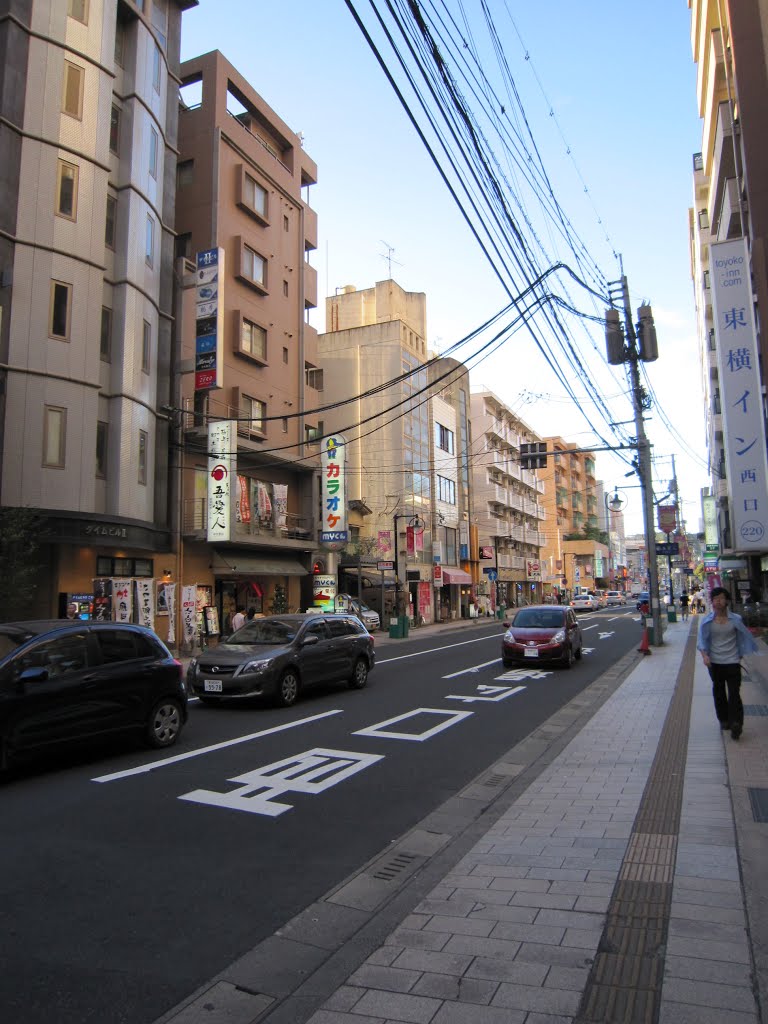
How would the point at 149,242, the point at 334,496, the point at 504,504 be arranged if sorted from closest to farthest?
the point at 149,242 < the point at 334,496 < the point at 504,504

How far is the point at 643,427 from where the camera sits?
2098cm

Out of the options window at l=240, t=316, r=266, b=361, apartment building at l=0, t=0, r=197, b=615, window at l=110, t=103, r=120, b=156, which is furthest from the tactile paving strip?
window at l=240, t=316, r=266, b=361

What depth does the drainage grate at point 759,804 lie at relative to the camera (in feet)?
17.5

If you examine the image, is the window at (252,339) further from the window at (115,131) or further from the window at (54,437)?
the window at (54,437)

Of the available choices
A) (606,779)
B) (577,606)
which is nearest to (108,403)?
(606,779)

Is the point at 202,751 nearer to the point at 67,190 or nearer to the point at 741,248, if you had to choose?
the point at 67,190

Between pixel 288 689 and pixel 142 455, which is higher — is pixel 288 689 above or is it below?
below

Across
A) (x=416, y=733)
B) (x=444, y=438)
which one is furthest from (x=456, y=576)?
(x=416, y=733)

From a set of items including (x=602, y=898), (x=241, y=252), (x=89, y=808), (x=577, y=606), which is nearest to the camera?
(x=602, y=898)

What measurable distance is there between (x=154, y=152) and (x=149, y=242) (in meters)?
3.33

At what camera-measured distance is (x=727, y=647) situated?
796cm

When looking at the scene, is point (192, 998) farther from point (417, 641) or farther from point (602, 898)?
point (417, 641)

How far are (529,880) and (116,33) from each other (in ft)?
86.2

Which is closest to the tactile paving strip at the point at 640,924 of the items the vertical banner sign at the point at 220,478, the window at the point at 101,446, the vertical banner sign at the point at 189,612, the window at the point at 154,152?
the window at the point at 101,446
